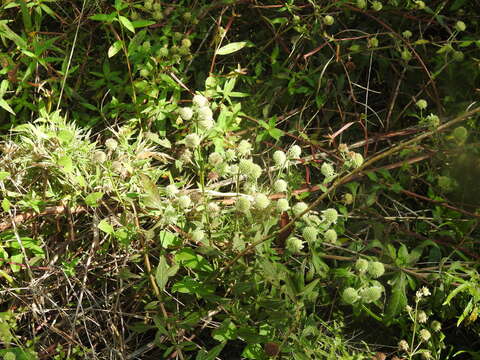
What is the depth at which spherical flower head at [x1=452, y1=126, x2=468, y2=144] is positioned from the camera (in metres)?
1.99

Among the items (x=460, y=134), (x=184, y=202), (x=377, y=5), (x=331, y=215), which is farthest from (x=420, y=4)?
(x=184, y=202)

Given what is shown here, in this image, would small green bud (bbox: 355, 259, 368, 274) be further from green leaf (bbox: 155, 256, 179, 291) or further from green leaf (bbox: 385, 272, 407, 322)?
green leaf (bbox: 155, 256, 179, 291)

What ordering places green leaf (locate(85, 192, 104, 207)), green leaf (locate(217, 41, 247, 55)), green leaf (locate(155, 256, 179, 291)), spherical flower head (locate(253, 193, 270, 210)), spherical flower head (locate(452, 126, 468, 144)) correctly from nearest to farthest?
green leaf (locate(155, 256, 179, 291)), spherical flower head (locate(253, 193, 270, 210)), green leaf (locate(85, 192, 104, 207)), spherical flower head (locate(452, 126, 468, 144)), green leaf (locate(217, 41, 247, 55))

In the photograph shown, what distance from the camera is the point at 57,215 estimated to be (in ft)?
6.33

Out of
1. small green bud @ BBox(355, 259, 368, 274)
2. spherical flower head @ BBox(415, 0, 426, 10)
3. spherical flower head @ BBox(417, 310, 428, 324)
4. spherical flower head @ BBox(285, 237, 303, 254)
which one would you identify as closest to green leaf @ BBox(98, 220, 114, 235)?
spherical flower head @ BBox(285, 237, 303, 254)

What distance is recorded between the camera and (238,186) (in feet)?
5.89

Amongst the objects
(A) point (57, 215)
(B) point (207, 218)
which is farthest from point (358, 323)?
(A) point (57, 215)

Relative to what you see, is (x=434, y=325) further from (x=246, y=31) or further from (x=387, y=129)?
(x=246, y=31)

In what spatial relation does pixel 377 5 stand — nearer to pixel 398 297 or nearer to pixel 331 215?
pixel 331 215

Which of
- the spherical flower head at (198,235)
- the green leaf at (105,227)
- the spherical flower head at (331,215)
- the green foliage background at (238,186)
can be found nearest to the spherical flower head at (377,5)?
A: the green foliage background at (238,186)

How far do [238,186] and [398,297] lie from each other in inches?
24.6

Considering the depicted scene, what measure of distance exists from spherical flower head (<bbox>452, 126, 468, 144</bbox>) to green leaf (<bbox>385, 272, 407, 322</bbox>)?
0.57m

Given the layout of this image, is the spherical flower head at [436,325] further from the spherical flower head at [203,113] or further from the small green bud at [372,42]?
the small green bud at [372,42]

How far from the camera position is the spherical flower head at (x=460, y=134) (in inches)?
78.5
